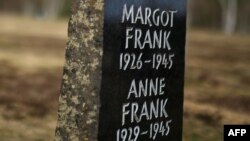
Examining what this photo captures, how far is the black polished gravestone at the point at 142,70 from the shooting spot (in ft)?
14.1

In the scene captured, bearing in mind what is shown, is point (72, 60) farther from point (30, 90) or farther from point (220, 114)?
point (30, 90)

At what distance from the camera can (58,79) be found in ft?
52.5

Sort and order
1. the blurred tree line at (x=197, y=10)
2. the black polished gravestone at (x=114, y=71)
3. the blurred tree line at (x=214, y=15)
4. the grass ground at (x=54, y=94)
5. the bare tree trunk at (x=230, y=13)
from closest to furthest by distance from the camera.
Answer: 1. the black polished gravestone at (x=114, y=71)
2. the grass ground at (x=54, y=94)
3. the bare tree trunk at (x=230, y=13)
4. the blurred tree line at (x=214, y=15)
5. the blurred tree line at (x=197, y=10)

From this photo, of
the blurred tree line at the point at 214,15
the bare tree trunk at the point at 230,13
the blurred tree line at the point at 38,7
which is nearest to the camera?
the bare tree trunk at the point at 230,13

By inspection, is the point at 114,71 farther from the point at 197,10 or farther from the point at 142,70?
the point at 197,10

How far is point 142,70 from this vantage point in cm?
469

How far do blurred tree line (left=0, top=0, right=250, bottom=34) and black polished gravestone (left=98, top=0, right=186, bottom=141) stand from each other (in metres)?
62.6

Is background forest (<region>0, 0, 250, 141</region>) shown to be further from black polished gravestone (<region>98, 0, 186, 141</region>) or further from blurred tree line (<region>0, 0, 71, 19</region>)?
blurred tree line (<region>0, 0, 71, 19</region>)

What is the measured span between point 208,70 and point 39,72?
633cm

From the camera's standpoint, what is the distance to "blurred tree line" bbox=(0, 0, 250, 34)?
7331 cm

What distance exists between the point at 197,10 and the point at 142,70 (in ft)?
246

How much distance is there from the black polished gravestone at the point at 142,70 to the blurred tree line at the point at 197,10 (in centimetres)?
6259

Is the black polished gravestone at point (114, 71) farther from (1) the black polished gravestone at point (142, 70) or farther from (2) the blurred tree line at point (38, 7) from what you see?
(2) the blurred tree line at point (38, 7)

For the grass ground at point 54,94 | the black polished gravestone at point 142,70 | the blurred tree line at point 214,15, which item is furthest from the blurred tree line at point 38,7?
the black polished gravestone at point 142,70
